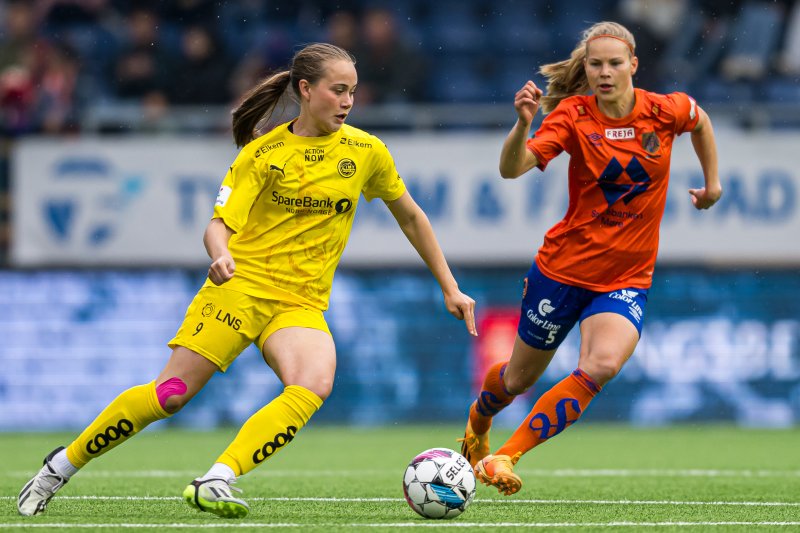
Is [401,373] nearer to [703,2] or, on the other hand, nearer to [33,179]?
[33,179]

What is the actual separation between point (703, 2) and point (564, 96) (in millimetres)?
9235

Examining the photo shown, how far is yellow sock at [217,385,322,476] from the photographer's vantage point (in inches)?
210

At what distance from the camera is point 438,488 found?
564 cm

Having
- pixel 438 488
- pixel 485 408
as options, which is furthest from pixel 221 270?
pixel 485 408

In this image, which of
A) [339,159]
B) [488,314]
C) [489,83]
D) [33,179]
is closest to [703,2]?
[489,83]

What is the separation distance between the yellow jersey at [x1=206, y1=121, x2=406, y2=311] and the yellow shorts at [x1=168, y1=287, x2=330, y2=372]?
1.8 inches

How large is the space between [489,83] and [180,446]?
6173mm

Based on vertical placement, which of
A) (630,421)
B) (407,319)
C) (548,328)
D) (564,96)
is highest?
(564,96)

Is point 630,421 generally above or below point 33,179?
below

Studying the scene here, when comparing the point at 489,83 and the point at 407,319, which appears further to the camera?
the point at 489,83

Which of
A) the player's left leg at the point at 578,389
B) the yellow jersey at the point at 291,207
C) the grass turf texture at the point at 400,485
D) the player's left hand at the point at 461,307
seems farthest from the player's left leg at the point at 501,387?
the yellow jersey at the point at 291,207

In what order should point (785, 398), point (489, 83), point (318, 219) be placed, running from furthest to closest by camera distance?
point (489, 83) < point (785, 398) < point (318, 219)

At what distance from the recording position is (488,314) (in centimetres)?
1294

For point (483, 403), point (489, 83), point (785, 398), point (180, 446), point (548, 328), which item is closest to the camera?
point (548, 328)
